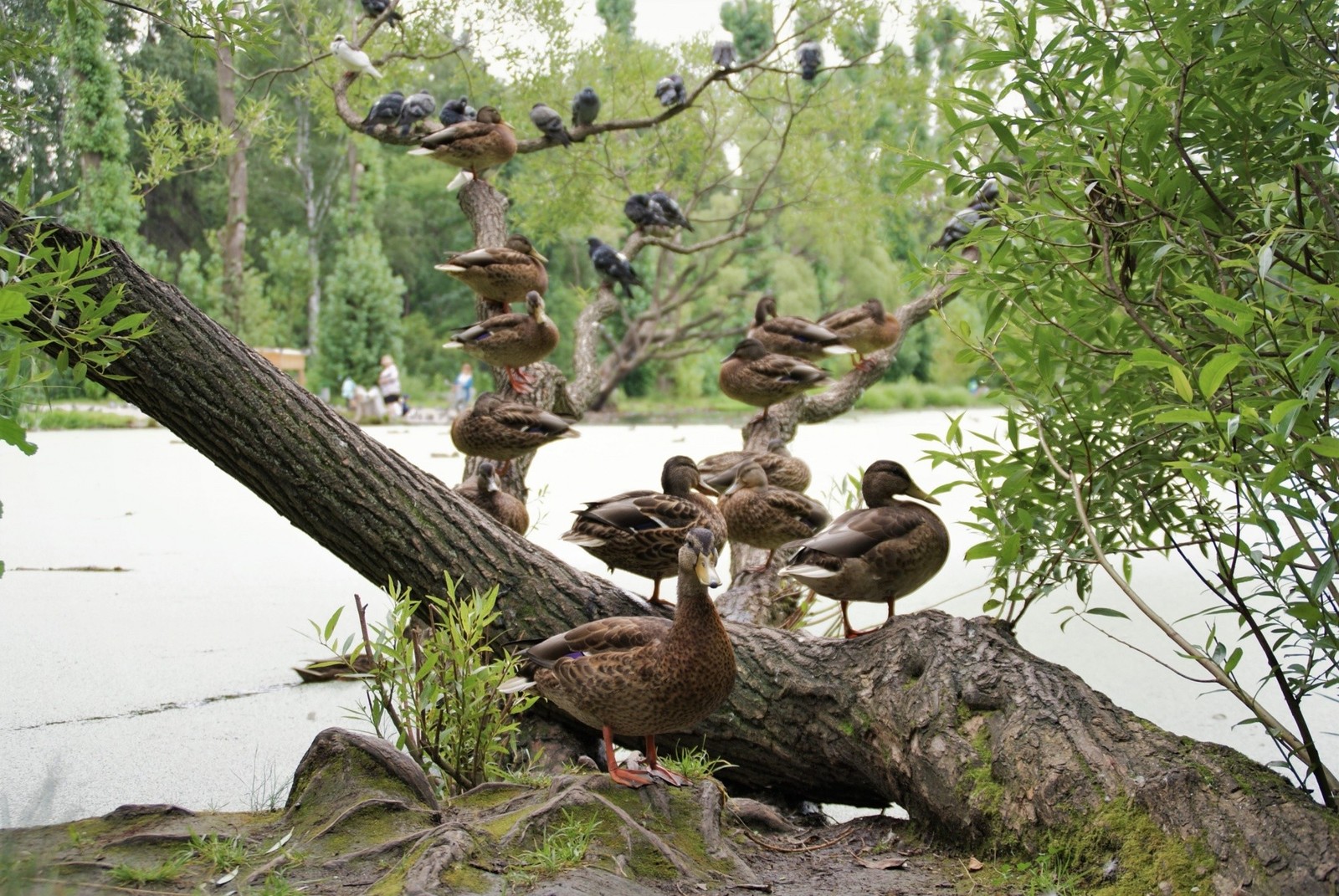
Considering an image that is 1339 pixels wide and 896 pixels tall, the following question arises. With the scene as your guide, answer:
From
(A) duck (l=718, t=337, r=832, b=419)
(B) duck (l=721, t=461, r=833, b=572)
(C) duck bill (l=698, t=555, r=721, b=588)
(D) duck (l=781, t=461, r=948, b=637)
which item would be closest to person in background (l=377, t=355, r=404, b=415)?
(A) duck (l=718, t=337, r=832, b=419)

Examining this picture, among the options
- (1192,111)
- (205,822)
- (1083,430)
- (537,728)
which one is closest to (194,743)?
(537,728)

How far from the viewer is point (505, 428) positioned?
386 centimetres

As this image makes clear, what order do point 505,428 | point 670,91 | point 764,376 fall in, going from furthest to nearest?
point 670,91 → point 764,376 → point 505,428

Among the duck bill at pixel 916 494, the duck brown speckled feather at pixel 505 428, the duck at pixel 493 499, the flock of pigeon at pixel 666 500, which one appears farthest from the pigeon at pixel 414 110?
the duck bill at pixel 916 494

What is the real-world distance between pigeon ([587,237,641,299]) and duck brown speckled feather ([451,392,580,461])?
1.46m

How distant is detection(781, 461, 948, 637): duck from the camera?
2.66 meters

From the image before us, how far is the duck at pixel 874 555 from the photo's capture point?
266cm

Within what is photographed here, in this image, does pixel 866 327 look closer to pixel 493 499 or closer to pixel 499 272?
pixel 499 272

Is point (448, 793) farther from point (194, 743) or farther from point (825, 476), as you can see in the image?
point (825, 476)

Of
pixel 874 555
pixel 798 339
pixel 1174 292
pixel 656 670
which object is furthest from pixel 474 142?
pixel 1174 292

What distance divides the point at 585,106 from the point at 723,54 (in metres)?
0.93

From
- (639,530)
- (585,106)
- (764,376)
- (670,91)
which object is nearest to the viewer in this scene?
(639,530)

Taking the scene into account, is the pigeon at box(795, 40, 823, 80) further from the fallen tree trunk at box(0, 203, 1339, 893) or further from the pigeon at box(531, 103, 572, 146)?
the fallen tree trunk at box(0, 203, 1339, 893)

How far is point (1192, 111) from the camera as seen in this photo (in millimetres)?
1902
